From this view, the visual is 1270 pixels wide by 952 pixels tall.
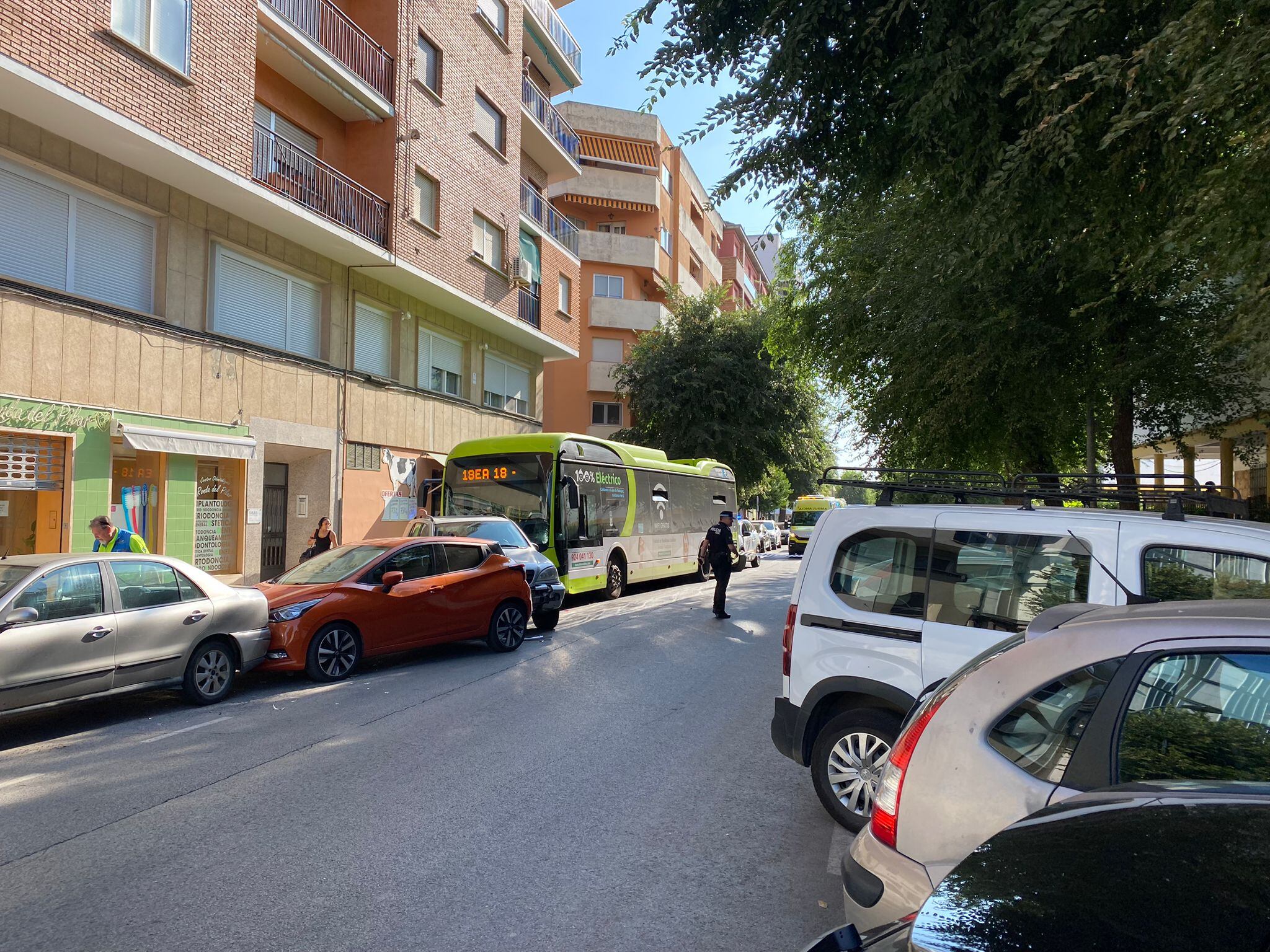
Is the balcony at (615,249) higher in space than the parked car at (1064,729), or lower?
higher

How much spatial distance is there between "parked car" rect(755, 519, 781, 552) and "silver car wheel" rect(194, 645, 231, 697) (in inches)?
1289

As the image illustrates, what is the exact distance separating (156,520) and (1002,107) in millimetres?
13307

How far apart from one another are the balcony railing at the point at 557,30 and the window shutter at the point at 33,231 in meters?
17.8

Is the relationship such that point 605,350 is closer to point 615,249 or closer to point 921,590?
point 615,249

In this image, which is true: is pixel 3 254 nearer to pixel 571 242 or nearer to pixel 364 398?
pixel 364 398

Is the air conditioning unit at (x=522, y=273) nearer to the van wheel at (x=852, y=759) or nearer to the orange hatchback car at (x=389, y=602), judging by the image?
the orange hatchback car at (x=389, y=602)

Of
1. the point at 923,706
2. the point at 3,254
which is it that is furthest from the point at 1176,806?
the point at 3,254

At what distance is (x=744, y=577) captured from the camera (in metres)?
25.1

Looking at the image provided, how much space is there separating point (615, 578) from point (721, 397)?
1562 centimetres

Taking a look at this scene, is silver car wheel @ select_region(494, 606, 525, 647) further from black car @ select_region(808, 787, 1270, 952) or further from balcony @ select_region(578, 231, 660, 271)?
balcony @ select_region(578, 231, 660, 271)

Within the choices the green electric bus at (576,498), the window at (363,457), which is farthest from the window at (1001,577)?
the window at (363,457)

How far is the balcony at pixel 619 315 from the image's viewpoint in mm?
39969

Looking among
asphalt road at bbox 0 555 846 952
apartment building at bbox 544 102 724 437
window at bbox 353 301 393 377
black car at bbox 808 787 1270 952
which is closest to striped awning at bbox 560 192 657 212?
apartment building at bbox 544 102 724 437

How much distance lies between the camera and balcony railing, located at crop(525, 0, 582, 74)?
1077 inches
